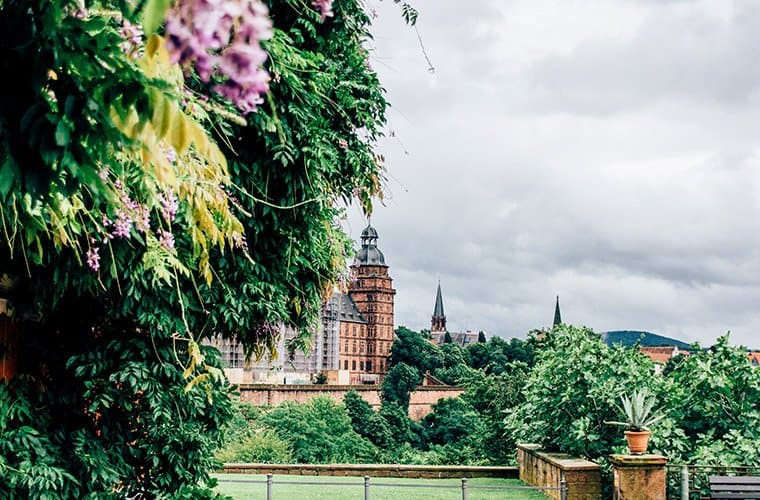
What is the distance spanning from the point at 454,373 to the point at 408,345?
1344 centimetres

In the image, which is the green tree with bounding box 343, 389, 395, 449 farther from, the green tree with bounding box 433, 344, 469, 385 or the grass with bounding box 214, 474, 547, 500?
the grass with bounding box 214, 474, 547, 500

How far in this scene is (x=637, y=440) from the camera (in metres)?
9.91

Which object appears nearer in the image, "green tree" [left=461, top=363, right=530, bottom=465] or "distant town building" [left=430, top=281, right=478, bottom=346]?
"green tree" [left=461, top=363, right=530, bottom=465]

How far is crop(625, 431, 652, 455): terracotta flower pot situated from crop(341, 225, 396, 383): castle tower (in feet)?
402

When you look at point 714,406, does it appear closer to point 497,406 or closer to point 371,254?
point 497,406

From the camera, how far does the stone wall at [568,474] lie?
1085 centimetres

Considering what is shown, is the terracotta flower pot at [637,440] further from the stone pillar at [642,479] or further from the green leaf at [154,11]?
the green leaf at [154,11]

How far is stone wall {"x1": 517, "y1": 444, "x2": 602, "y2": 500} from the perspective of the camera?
1085 centimetres

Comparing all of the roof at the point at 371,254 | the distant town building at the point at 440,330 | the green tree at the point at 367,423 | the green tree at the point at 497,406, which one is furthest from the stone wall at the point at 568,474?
the distant town building at the point at 440,330

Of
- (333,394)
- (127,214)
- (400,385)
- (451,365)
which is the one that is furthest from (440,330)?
(127,214)

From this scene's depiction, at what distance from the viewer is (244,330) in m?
8.25

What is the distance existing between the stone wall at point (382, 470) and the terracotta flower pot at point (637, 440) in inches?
199

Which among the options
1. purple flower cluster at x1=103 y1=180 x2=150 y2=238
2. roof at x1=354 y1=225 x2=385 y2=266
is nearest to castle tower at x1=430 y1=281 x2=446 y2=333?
roof at x1=354 y1=225 x2=385 y2=266

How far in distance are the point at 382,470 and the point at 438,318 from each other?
557ft
